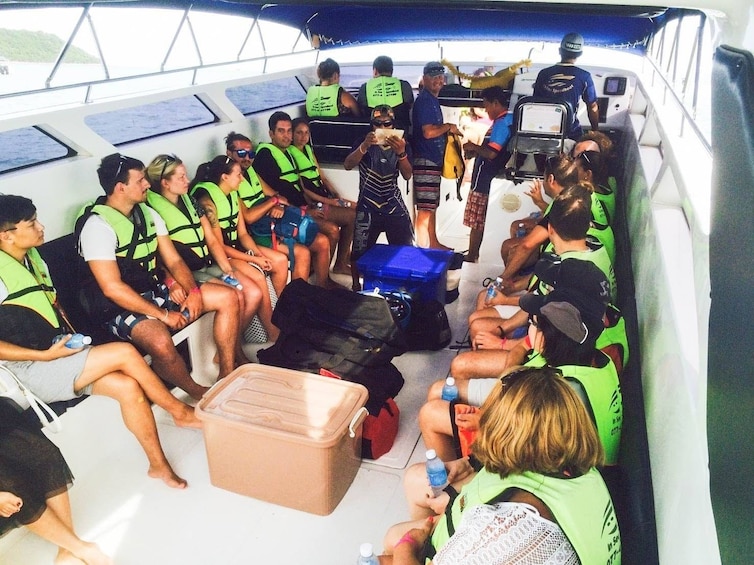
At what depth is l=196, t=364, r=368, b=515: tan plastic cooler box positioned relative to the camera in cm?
208

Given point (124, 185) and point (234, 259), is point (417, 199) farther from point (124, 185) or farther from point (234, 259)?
point (124, 185)

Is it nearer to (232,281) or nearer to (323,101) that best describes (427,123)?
(323,101)

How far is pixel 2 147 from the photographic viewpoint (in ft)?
92.7

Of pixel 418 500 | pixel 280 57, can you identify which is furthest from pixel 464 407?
pixel 280 57

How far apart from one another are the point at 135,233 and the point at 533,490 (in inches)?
87.6

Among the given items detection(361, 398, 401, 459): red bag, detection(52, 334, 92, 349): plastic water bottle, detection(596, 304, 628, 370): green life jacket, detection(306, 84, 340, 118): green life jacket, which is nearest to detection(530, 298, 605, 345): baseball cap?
detection(596, 304, 628, 370): green life jacket

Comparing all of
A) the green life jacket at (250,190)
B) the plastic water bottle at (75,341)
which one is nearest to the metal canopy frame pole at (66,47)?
the green life jacket at (250,190)

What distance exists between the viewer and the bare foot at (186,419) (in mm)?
2607

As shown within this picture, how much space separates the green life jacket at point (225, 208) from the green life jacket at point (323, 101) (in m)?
1.63

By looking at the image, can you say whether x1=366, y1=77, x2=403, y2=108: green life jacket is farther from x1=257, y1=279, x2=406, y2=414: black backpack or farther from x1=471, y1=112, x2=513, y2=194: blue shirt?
x1=257, y1=279, x2=406, y2=414: black backpack

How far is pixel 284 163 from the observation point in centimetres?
406

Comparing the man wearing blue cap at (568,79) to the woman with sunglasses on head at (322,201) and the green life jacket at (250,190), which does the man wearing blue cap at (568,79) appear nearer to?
the woman with sunglasses on head at (322,201)

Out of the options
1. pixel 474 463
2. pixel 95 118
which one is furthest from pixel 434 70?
pixel 95 118

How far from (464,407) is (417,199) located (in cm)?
250
